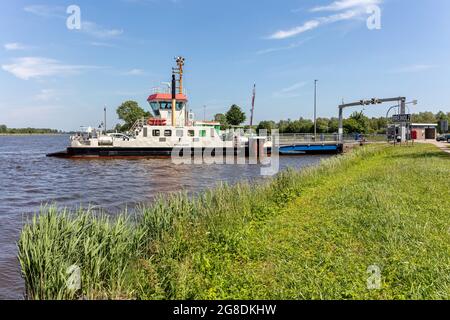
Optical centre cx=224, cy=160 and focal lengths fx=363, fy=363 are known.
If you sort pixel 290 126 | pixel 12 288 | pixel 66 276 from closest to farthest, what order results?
1. pixel 66 276
2. pixel 12 288
3. pixel 290 126

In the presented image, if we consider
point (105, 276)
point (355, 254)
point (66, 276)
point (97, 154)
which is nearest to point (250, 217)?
point (355, 254)

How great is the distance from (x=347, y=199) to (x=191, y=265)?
6.10 m

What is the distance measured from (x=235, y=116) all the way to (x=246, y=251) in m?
79.0

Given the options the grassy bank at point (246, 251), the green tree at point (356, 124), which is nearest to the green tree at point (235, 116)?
the green tree at point (356, 124)

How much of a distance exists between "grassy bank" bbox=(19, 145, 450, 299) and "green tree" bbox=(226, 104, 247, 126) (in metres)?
75.0

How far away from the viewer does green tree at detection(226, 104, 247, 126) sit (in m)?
84.6

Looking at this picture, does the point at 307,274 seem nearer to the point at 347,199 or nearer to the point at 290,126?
the point at 347,199

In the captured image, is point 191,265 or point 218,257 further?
point 218,257

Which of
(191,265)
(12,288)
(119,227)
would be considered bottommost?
(12,288)

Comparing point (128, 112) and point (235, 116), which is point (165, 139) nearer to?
point (235, 116)

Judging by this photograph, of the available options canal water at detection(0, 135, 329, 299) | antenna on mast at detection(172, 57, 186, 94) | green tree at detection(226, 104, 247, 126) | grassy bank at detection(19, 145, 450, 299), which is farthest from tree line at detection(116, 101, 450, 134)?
→ grassy bank at detection(19, 145, 450, 299)

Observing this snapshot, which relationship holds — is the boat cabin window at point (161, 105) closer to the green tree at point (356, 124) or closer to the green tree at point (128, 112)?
the green tree at point (356, 124)

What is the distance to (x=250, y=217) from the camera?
945 centimetres

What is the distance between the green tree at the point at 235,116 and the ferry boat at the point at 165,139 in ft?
137
